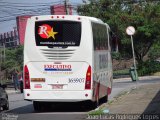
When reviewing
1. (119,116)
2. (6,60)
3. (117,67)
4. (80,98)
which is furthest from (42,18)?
(6,60)

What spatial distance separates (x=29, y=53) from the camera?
64.8ft

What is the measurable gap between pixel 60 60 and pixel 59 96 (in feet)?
4.24

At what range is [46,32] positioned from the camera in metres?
19.8

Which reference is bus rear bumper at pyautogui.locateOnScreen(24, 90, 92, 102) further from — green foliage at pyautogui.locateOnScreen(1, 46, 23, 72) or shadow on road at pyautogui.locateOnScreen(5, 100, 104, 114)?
green foliage at pyautogui.locateOnScreen(1, 46, 23, 72)

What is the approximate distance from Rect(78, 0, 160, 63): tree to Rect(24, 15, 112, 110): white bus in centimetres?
3322

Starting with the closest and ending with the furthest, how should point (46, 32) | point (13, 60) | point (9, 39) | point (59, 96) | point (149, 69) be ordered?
1. point (59, 96)
2. point (46, 32)
3. point (149, 69)
4. point (13, 60)
5. point (9, 39)

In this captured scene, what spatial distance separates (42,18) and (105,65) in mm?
4294

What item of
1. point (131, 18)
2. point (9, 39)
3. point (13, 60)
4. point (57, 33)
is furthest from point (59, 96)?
point (9, 39)

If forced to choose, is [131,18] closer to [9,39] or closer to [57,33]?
[57,33]

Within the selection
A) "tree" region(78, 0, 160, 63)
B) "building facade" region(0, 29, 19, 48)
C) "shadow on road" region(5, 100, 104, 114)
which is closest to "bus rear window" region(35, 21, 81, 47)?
"shadow on road" region(5, 100, 104, 114)

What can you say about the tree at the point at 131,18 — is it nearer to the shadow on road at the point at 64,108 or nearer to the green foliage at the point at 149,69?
the green foliage at the point at 149,69

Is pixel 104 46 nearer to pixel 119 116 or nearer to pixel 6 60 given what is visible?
pixel 119 116

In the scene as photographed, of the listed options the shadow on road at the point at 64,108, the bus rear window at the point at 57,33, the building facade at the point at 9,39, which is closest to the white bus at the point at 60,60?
the bus rear window at the point at 57,33

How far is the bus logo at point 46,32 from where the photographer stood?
1973 centimetres
